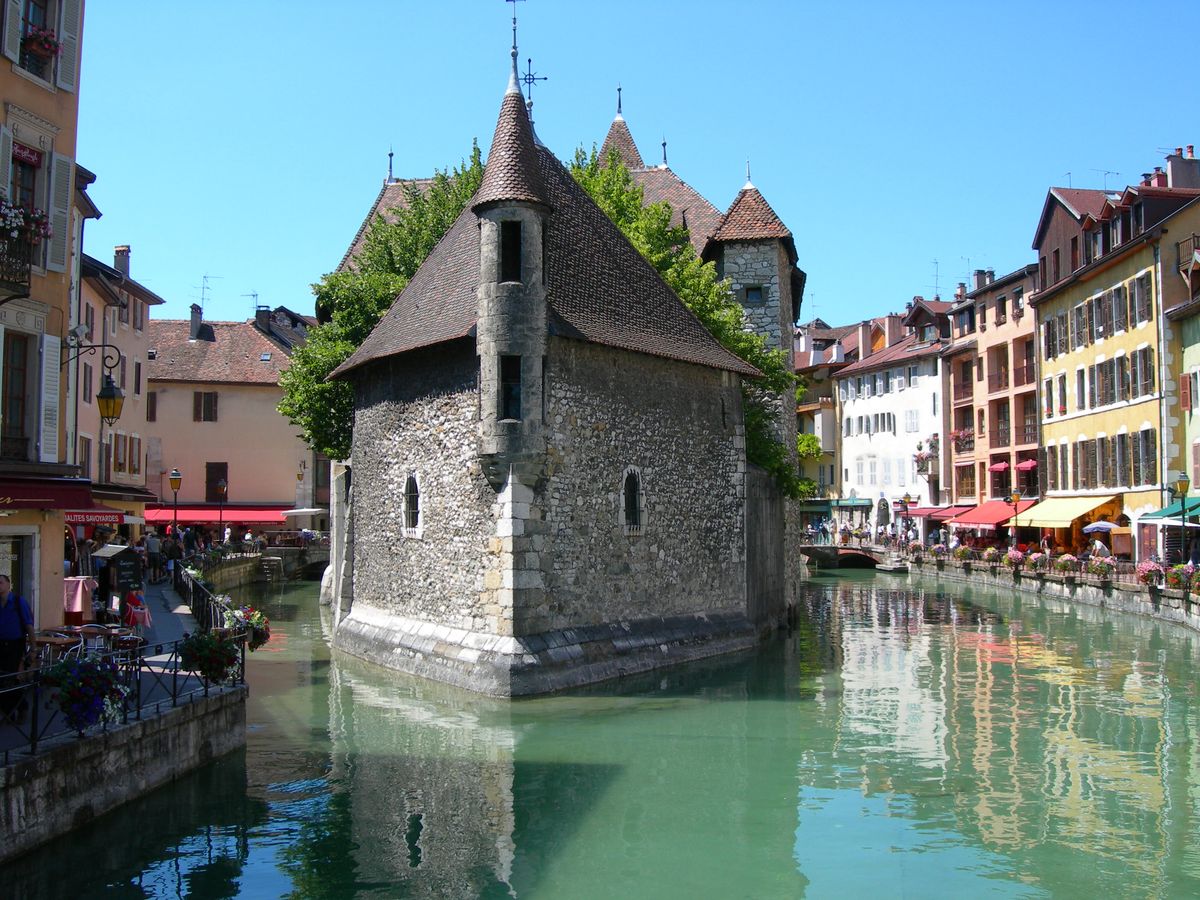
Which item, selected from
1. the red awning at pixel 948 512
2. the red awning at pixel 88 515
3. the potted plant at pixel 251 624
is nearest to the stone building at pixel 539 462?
the potted plant at pixel 251 624

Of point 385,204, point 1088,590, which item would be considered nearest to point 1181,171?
point 1088,590

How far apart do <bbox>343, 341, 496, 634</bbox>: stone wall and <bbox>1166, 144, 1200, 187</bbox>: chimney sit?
29574 millimetres

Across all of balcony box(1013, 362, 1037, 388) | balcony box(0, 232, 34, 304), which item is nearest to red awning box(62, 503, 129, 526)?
balcony box(0, 232, 34, 304)

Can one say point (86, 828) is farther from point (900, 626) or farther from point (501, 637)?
point (900, 626)

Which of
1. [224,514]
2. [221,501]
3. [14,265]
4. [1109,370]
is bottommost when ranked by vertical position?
[224,514]

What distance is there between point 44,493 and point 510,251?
8110mm

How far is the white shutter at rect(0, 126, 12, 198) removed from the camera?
13.9 metres

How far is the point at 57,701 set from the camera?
35.8 ft

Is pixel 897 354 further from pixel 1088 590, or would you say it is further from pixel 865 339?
pixel 1088 590

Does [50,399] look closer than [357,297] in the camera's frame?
Yes

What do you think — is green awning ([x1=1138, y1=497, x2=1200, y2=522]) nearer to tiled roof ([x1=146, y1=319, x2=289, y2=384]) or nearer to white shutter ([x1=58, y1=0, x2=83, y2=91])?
white shutter ([x1=58, y1=0, x2=83, y2=91])

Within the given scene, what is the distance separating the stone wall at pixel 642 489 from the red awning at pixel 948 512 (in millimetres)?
32407

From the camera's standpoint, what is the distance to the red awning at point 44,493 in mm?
13336

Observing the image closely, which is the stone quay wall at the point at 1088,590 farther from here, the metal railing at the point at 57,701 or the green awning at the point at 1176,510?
the metal railing at the point at 57,701
